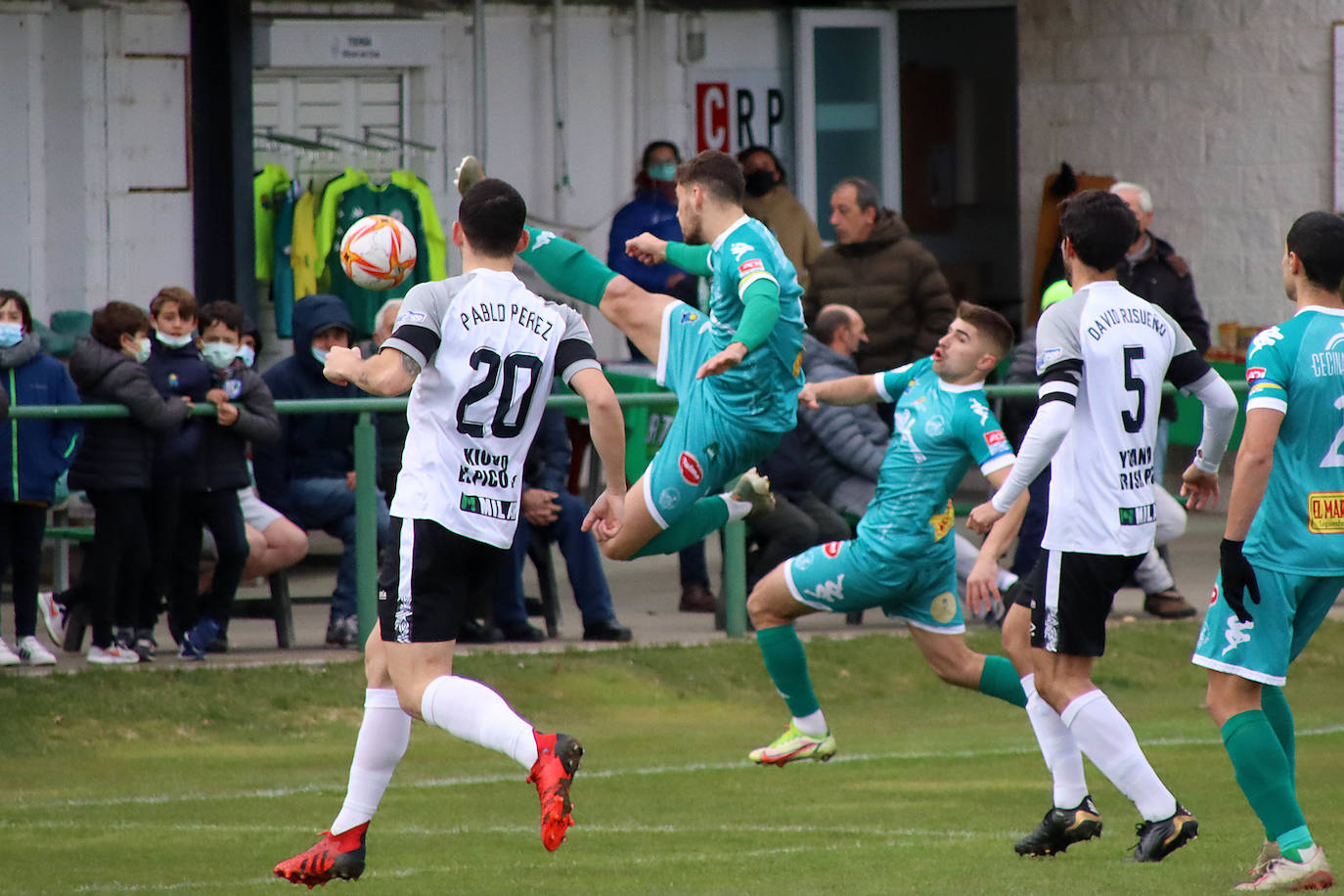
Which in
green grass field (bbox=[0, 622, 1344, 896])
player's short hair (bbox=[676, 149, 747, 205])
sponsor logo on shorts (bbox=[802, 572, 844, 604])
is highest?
player's short hair (bbox=[676, 149, 747, 205])

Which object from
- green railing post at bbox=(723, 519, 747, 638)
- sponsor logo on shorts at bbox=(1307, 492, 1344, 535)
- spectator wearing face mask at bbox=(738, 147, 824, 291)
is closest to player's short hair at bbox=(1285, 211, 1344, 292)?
sponsor logo on shorts at bbox=(1307, 492, 1344, 535)

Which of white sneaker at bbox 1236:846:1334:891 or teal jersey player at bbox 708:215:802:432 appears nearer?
white sneaker at bbox 1236:846:1334:891

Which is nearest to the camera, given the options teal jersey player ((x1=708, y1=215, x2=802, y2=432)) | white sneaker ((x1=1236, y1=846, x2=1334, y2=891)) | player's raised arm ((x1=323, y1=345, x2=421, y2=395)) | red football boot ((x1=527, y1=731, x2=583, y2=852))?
red football boot ((x1=527, y1=731, x2=583, y2=852))

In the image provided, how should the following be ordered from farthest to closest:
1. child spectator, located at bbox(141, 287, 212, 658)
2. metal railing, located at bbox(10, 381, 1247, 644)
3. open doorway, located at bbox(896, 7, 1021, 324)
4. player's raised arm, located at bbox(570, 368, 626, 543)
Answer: open doorway, located at bbox(896, 7, 1021, 324), child spectator, located at bbox(141, 287, 212, 658), metal railing, located at bbox(10, 381, 1247, 644), player's raised arm, located at bbox(570, 368, 626, 543)

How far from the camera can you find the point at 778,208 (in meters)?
14.2

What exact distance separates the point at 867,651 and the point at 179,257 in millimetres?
6023

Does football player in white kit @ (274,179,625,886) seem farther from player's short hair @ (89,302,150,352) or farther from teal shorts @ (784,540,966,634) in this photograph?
player's short hair @ (89,302,150,352)

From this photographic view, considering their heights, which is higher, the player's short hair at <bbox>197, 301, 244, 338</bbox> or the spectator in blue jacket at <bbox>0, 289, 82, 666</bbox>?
the player's short hair at <bbox>197, 301, 244, 338</bbox>

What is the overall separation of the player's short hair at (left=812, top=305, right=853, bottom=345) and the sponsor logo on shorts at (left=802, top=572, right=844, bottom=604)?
11.8ft

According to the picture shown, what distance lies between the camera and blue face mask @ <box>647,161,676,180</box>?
14164mm

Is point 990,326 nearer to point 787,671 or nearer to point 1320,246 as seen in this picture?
point 787,671

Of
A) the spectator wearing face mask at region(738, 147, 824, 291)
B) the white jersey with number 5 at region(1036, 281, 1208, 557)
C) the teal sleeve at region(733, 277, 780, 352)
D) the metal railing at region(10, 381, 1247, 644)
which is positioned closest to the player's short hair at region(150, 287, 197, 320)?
the metal railing at region(10, 381, 1247, 644)

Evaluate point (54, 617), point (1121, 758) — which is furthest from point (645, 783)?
point (54, 617)

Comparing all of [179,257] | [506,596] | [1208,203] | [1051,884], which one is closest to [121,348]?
[506,596]
